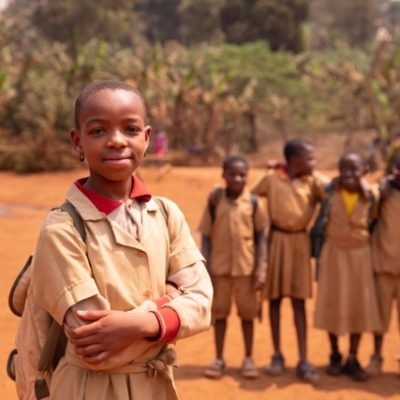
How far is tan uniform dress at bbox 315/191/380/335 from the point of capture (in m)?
4.25

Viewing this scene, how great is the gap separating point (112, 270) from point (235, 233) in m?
2.66

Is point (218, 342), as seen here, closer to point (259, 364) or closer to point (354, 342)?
point (259, 364)

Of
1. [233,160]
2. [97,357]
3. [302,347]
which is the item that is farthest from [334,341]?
[97,357]

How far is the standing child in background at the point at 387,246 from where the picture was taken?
4.20 m

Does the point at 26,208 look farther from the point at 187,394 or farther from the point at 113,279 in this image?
the point at 113,279

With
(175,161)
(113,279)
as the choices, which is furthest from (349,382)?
(175,161)

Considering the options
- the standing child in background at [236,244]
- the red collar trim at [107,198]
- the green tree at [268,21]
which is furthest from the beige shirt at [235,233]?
the green tree at [268,21]

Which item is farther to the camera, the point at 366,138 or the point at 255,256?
the point at 366,138

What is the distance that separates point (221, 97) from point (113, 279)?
20384 mm

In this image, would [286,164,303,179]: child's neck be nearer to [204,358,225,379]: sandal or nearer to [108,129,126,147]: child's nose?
[204,358,225,379]: sandal

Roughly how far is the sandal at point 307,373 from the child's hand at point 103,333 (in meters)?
3.10

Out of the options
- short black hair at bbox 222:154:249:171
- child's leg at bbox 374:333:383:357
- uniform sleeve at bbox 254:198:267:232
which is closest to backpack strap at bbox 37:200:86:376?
short black hair at bbox 222:154:249:171

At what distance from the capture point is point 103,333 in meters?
1.54

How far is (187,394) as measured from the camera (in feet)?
13.9
